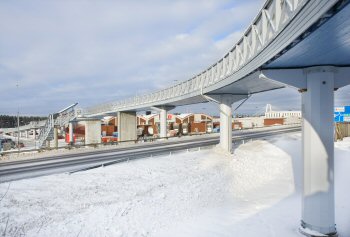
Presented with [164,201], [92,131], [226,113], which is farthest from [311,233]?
[92,131]

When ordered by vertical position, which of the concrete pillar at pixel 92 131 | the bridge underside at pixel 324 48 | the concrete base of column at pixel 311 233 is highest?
the bridge underside at pixel 324 48

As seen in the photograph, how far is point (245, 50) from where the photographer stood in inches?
583

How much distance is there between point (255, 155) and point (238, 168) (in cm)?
514

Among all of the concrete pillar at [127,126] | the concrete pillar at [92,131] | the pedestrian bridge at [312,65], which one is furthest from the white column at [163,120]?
the pedestrian bridge at [312,65]

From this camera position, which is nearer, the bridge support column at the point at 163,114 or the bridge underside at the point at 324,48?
the bridge underside at the point at 324,48

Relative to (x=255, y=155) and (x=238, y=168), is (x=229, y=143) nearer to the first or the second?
(x=255, y=155)

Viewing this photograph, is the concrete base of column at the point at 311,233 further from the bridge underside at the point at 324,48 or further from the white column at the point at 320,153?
the bridge underside at the point at 324,48

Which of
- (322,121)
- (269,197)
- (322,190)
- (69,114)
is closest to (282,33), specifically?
(322,121)

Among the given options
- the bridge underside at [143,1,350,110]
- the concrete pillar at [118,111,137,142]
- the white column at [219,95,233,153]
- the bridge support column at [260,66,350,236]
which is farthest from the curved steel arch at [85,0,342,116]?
the concrete pillar at [118,111,137,142]

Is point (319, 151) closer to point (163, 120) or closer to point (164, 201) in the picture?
point (164, 201)

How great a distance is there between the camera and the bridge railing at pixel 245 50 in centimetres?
878

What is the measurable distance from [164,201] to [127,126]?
125 feet

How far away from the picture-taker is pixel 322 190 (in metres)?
11.2

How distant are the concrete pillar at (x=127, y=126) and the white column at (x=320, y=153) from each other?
3974cm
